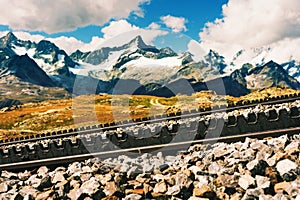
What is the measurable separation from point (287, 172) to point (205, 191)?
2295mm

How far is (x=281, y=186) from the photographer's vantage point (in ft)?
31.0

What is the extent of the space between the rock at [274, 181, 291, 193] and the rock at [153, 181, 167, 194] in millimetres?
3130

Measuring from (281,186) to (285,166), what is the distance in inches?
32.6

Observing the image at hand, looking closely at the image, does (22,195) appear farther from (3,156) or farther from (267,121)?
(267,121)

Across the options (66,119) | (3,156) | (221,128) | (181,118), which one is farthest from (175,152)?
(66,119)

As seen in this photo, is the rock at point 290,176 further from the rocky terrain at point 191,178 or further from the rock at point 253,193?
the rock at point 253,193

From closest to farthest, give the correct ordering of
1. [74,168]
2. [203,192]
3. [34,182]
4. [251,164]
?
[203,192] < [251,164] < [34,182] < [74,168]

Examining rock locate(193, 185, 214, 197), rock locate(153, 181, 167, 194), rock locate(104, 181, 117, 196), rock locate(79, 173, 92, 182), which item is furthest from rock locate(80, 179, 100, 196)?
rock locate(193, 185, 214, 197)

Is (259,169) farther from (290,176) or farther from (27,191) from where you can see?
(27,191)

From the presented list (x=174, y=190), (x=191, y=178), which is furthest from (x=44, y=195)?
(x=191, y=178)

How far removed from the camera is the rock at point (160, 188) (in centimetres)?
1069

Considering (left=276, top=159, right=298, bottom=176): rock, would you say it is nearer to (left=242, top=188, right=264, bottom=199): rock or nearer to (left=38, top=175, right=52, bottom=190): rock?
(left=242, top=188, right=264, bottom=199): rock

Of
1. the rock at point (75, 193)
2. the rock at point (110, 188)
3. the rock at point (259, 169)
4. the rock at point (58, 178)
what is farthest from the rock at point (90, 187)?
the rock at point (259, 169)

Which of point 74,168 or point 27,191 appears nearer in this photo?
point 27,191
